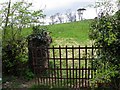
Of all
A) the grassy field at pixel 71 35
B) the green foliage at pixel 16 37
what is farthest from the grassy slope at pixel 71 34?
the green foliage at pixel 16 37

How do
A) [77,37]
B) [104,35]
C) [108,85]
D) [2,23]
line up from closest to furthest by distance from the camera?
[104,35] < [108,85] < [2,23] < [77,37]

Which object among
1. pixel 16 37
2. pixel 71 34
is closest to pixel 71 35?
pixel 71 34

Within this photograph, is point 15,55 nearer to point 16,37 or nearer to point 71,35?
point 16,37

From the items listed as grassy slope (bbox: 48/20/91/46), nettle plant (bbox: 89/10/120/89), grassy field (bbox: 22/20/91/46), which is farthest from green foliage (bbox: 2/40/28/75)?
grassy slope (bbox: 48/20/91/46)

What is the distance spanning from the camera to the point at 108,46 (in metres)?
8.23

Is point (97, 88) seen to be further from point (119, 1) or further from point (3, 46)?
point (3, 46)

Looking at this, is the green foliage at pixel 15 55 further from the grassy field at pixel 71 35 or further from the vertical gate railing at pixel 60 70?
the grassy field at pixel 71 35

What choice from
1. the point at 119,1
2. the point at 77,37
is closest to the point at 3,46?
the point at 119,1

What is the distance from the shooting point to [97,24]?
8.35m

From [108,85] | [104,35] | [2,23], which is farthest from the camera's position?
[2,23]

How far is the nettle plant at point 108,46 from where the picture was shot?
7918 millimetres

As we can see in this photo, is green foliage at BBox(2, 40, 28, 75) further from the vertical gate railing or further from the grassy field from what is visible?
the grassy field

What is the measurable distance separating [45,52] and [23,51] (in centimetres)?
→ 80

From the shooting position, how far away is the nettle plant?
7918 mm
